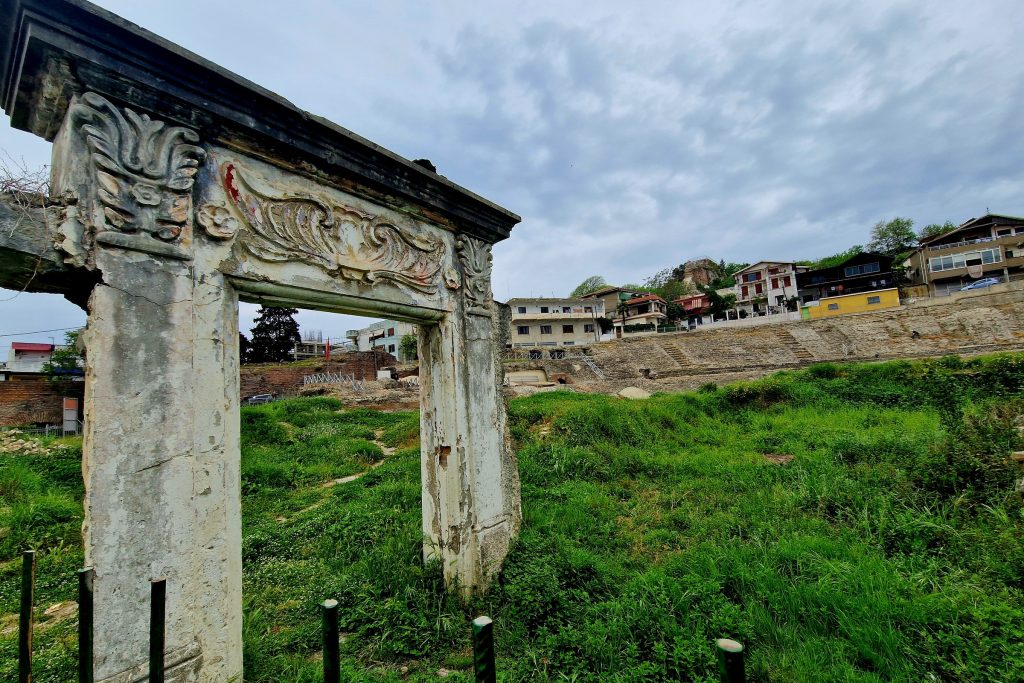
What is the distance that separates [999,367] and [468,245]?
521 inches

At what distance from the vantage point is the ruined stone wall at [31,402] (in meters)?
12.9

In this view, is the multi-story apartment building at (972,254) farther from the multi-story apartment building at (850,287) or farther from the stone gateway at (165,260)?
the stone gateway at (165,260)

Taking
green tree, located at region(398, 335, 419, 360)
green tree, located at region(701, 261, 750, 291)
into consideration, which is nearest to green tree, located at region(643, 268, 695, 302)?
green tree, located at region(701, 261, 750, 291)

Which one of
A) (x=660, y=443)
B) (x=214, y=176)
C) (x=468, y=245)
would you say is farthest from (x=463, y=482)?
(x=660, y=443)

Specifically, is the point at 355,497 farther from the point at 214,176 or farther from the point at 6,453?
the point at 6,453

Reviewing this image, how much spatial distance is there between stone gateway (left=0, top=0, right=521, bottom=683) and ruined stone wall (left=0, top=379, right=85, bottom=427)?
1673 centimetres

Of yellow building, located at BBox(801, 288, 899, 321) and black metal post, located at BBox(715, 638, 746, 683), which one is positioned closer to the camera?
black metal post, located at BBox(715, 638, 746, 683)

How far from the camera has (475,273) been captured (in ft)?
13.3

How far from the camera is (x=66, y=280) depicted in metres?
2.08

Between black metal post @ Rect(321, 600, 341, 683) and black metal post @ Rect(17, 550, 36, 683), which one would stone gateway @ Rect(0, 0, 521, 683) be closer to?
black metal post @ Rect(17, 550, 36, 683)

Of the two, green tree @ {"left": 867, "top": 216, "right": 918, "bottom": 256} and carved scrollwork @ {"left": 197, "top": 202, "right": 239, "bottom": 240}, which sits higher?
green tree @ {"left": 867, "top": 216, "right": 918, "bottom": 256}

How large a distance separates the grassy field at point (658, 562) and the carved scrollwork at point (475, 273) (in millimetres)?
2355

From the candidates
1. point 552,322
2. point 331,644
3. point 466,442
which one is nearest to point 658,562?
point 466,442

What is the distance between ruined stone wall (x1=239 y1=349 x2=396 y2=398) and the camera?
2116cm
